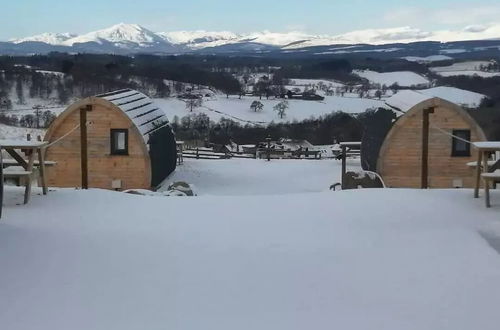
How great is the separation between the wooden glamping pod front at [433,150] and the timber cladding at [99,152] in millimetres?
5616

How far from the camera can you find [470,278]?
486cm

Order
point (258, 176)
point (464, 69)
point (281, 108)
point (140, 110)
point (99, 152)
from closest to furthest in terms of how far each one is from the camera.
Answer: point (99, 152)
point (140, 110)
point (258, 176)
point (281, 108)
point (464, 69)

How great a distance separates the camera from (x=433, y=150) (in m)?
15.5

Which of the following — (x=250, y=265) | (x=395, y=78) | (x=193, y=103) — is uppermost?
(x=395, y=78)

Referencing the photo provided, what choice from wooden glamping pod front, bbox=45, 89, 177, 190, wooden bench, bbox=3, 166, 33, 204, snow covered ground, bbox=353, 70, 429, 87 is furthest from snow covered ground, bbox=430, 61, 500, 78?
wooden bench, bbox=3, 166, 33, 204

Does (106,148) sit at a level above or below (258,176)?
above

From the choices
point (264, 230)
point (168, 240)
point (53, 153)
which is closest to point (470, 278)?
point (264, 230)

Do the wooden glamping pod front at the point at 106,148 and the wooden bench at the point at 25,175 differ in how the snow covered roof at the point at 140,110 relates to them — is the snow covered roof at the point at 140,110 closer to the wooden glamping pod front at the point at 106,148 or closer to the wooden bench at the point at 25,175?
the wooden glamping pod front at the point at 106,148

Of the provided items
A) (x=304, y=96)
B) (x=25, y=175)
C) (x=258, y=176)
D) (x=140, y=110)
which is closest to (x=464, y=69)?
(x=304, y=96)

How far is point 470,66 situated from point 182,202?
403 feet

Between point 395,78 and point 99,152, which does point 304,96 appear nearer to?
point 395,78

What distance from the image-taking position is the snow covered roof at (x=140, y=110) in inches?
609

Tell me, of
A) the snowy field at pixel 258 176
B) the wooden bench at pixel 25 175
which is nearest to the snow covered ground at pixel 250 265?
the wooden bench at pixel 25 175

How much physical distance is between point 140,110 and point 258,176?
3772 mm
